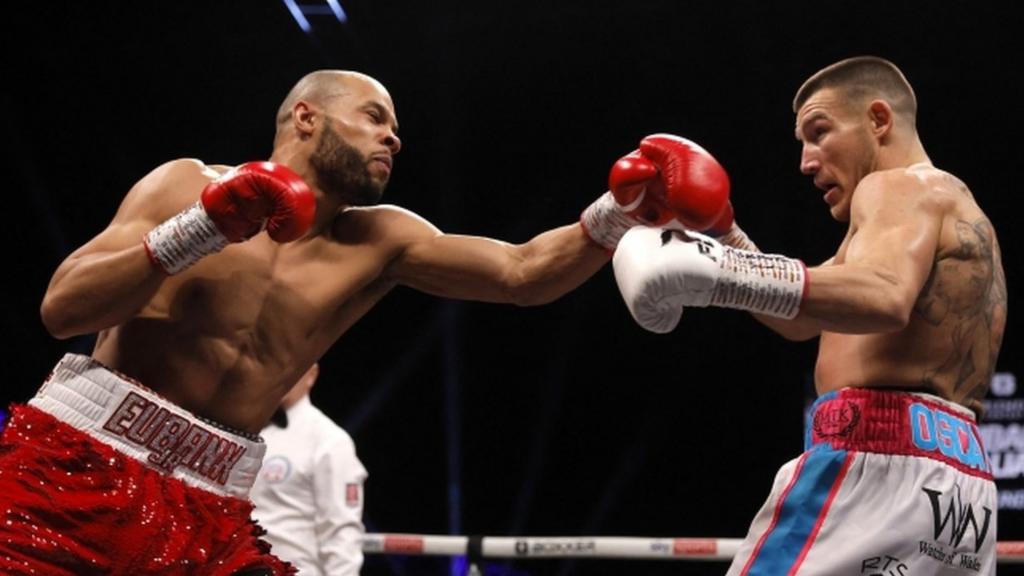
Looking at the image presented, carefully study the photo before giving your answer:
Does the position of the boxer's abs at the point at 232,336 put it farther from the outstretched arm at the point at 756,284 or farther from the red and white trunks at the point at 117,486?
the outstretched arm at the point at 756,284

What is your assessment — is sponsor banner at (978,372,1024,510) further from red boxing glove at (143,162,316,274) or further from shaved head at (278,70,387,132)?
red boxing glove at (143,162,316,274)

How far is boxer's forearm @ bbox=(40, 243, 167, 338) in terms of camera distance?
2.03 meters

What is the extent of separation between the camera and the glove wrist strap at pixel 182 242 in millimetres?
2020

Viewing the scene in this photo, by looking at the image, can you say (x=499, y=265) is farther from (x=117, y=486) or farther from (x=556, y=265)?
(x=117, y=486)

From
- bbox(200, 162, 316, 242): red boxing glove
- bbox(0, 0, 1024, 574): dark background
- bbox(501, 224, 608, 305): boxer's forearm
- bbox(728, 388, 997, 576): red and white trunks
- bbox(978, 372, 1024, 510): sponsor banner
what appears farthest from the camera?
bbox(0, 0, 1024, 574): dark background

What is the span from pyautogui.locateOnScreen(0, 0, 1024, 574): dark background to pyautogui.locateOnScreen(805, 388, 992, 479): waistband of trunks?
210 inches

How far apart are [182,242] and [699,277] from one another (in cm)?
88

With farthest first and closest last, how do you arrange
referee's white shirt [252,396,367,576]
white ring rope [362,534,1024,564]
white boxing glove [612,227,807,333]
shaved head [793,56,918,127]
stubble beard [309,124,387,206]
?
referee's white shirt [252,396,367,576], white ring rope [362,534,1024,564], stubble beard [309,124,387,206], shaved head [793,56,918,127], white boxing glove [612,227,807,333]

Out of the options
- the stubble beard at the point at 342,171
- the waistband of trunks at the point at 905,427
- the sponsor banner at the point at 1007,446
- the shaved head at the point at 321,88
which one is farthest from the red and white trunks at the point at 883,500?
the sponsor banner at the point at 1007,446

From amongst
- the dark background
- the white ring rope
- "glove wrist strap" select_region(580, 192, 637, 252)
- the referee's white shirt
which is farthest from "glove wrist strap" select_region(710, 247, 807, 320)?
the dark background

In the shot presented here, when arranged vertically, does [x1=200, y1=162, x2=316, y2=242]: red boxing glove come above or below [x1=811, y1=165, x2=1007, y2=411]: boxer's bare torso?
above

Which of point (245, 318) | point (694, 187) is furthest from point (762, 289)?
point (245, 318)

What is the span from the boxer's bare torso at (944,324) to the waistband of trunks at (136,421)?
111 centimetres

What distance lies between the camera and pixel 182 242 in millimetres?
2021
